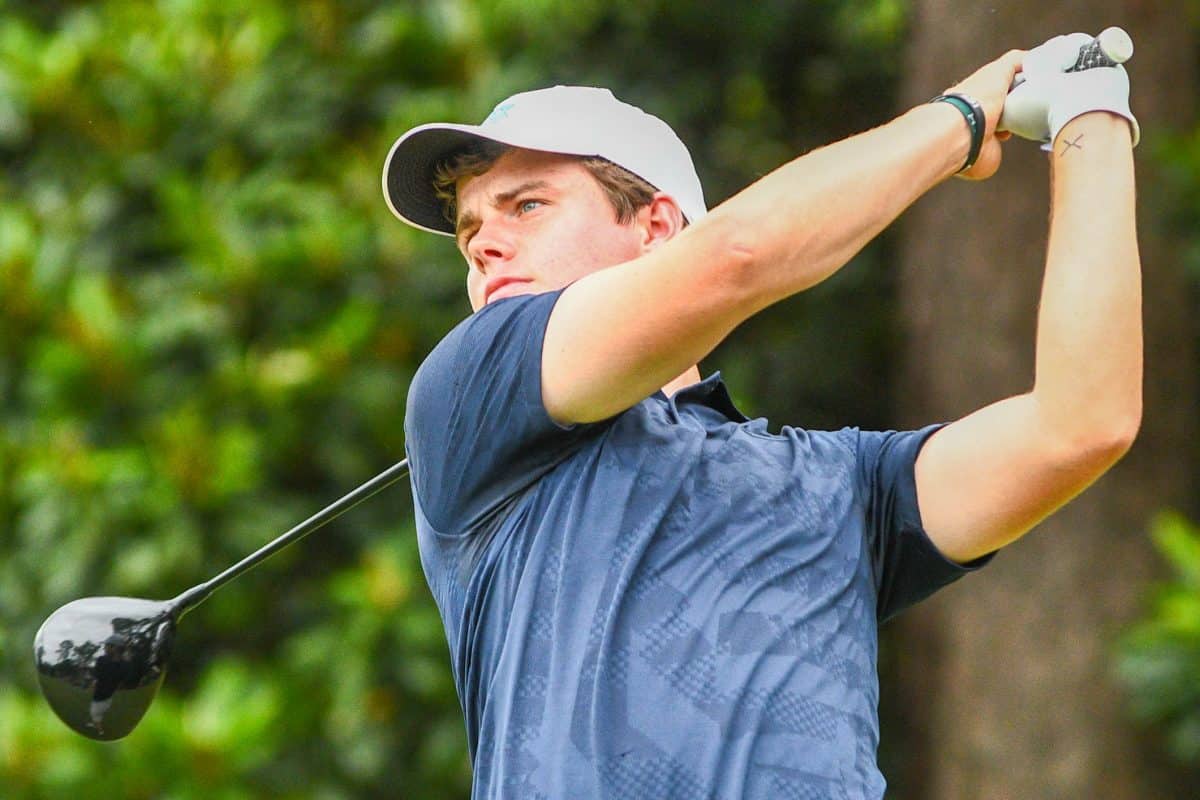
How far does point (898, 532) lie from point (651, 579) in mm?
396

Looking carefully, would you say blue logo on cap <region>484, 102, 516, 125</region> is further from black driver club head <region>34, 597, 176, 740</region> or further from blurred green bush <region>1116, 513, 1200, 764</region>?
blurred green bush <region>1116, 513, 1200, 764</region>

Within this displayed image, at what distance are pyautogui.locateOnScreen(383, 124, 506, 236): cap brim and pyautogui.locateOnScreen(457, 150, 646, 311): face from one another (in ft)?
0.25

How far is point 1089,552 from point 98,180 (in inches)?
142

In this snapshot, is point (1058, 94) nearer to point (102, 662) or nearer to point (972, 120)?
point (972, 120)

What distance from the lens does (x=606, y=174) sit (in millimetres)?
2545

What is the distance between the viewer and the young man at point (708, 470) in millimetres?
2059

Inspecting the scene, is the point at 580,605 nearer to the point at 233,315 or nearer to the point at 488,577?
the point at 488,577

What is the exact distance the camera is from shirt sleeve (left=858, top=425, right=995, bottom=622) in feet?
7.72

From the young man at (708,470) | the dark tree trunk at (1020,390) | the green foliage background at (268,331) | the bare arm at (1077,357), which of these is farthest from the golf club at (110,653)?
the dark tree trunk at (1020,390)

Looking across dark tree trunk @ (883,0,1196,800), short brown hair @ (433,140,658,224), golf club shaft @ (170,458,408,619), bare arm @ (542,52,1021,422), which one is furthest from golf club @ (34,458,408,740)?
dark tree trunk @ (883,0,1196,800)

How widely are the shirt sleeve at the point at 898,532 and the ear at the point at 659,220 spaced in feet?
1.35

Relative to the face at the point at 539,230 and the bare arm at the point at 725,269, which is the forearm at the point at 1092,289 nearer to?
the bare arm at the point at 725,269

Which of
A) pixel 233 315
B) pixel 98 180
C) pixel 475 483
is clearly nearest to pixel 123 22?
pixel 98 180

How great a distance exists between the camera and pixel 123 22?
6965mm
